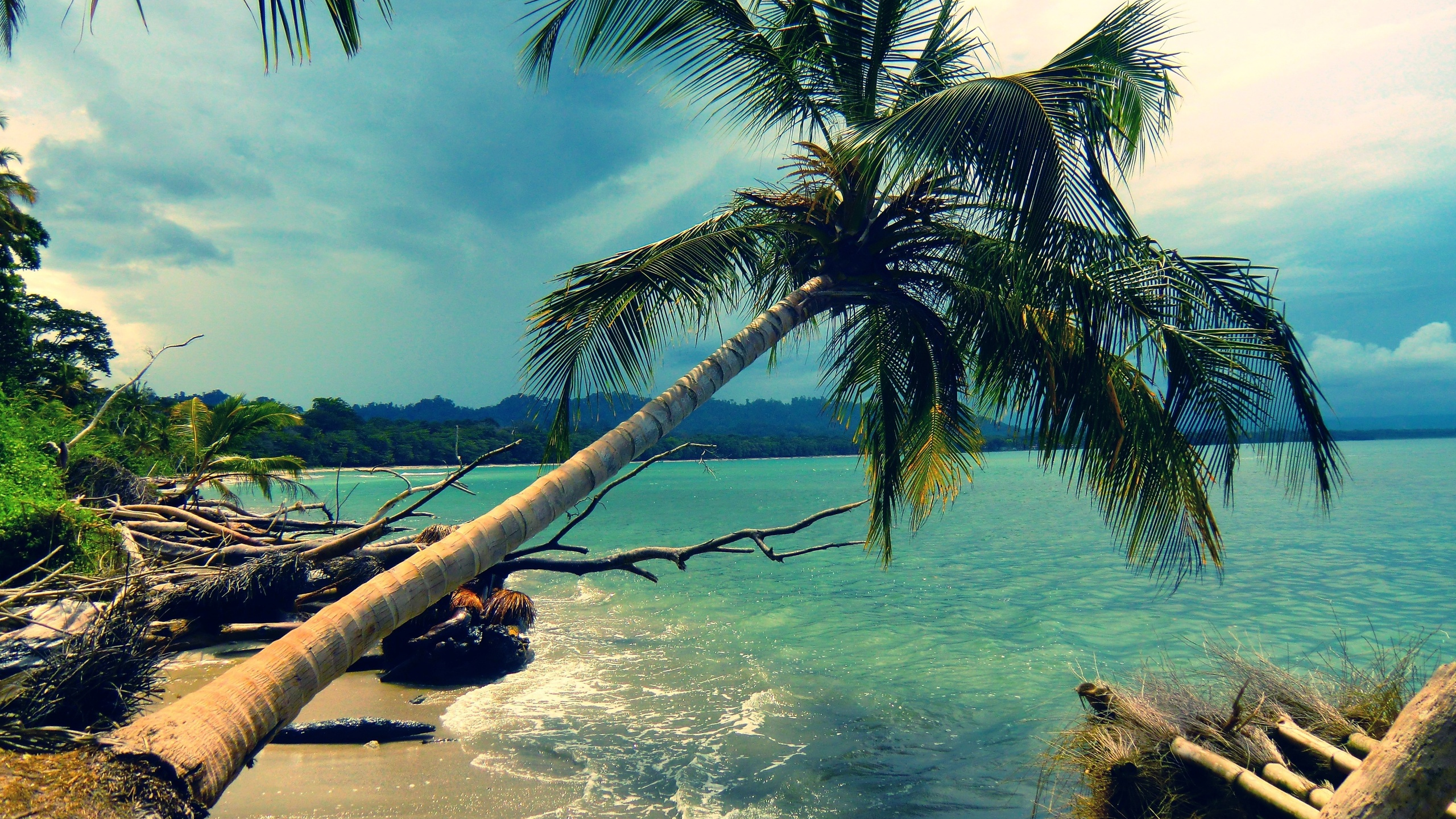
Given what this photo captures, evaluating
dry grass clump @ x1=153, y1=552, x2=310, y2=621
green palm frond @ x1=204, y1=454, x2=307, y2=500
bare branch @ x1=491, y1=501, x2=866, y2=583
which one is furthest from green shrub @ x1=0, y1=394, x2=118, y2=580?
green palm frond @ x1=204, y1=454, x2=307, y2=500

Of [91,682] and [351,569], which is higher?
[91,682]

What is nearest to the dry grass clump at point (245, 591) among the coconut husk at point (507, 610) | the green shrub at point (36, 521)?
the green shrub at point (36, 521)

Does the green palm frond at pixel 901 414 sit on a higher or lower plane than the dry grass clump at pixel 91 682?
higher

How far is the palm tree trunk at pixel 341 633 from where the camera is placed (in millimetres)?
2244

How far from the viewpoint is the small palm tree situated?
12203 mm

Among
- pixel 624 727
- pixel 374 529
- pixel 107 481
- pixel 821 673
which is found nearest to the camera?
pixel 374 529

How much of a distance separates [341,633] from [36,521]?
7.34 metres

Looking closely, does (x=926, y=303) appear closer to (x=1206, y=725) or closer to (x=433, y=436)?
(x=1206, y=725)

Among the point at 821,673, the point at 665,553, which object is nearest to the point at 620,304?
the point at 665,553

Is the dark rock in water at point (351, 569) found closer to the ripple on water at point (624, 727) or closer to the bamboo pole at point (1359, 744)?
the ripple on water at point (624, 727)

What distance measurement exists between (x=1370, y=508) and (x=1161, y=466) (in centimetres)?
5576

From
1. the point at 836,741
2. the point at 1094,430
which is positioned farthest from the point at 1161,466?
the point at 836,741

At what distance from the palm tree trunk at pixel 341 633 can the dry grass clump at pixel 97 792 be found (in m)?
0.05

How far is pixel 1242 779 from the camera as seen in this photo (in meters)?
4.14
